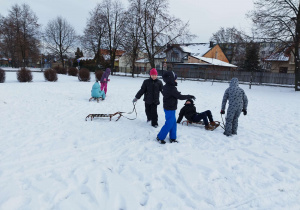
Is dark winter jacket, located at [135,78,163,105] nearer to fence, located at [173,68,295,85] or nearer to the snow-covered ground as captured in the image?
the snow-covered ground

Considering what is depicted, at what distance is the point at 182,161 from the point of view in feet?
12.7

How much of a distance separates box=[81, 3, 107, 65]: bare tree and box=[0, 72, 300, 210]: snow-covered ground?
1248 inches

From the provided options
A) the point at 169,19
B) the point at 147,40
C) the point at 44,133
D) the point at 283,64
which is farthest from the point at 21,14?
the point at 283,64

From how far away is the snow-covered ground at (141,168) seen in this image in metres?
2.74

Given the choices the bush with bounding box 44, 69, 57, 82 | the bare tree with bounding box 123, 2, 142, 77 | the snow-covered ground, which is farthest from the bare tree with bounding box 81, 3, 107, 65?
the snow-covered ground

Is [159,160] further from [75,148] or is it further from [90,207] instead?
[75,148]

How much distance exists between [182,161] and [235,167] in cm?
98

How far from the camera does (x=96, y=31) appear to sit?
34.5m

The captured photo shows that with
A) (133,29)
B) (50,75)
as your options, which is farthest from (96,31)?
(50,75)

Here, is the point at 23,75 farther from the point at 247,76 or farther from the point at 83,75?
the point at 247,76

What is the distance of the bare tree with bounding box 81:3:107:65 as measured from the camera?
33.9 metres

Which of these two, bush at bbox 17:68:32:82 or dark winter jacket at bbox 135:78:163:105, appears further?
bush at bbox 17:68:32:82

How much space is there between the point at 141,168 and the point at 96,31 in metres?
35.2

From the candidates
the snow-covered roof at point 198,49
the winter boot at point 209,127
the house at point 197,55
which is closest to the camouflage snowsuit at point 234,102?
the winter boot at point 209,127
